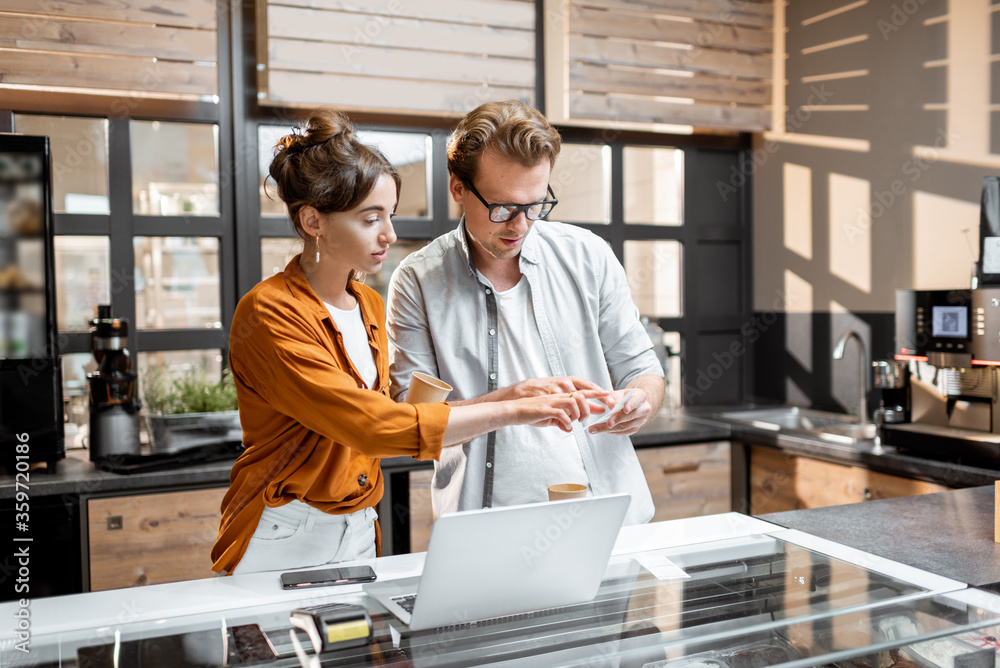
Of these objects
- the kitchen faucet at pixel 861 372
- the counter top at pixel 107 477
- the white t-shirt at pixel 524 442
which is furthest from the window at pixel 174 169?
the kitchen faucet at pixel 861 372

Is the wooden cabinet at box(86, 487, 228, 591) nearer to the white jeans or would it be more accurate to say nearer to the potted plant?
the potted plant

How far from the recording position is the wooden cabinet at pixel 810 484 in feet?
9.12

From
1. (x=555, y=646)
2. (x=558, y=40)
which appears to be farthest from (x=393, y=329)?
(x=558, y=40)

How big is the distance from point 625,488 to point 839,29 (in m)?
2.72

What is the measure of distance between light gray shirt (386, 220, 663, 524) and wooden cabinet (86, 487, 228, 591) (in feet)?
3.57

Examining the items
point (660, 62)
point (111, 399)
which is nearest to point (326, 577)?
point (111, 399)

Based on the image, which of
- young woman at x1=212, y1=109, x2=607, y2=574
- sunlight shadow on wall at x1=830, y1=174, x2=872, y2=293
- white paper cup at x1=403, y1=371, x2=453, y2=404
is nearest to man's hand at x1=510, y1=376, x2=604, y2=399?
young woman at x1=212, y1=109, x2=607, y2=574

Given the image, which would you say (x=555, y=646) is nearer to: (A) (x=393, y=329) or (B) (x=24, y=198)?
(A) (x=393, y=329)

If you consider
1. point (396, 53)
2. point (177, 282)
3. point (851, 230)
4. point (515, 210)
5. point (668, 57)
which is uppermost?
point (668, 57)

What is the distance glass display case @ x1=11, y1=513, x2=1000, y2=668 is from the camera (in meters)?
1.03

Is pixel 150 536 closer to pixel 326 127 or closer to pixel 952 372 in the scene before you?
pixel 326 127

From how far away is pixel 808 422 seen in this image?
3.62 metres

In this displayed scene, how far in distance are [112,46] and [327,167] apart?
5.77 feet

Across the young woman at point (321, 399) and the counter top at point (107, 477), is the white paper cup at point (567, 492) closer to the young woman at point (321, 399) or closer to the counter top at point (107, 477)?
the young woman at point (321, 399)
